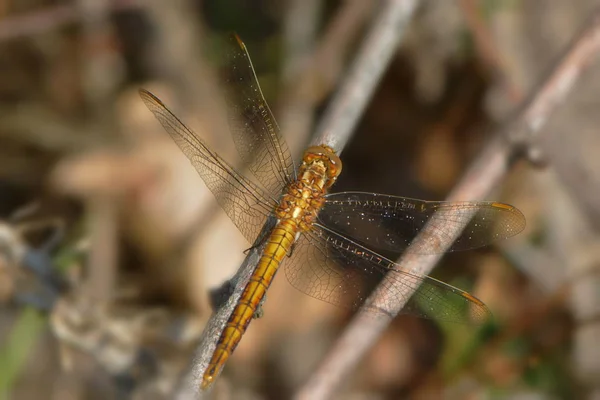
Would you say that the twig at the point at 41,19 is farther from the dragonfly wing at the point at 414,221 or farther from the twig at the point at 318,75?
the dragonfly wing at the point at 414,221

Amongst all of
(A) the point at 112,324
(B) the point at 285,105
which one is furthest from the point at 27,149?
(A) the point at 112,324

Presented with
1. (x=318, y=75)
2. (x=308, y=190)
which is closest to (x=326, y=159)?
(x=308, y=190)

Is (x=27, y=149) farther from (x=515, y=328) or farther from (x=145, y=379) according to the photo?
(x=515, y=328)

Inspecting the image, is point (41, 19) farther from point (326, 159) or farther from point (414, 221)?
point (414, 221)

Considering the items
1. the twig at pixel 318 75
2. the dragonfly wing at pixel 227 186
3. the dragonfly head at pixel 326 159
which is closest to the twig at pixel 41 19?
the twig at pixel 318 75

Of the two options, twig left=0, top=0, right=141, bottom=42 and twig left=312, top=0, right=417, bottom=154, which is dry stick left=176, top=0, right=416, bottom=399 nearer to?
twig left=312, top=0, right=417, bottom=154

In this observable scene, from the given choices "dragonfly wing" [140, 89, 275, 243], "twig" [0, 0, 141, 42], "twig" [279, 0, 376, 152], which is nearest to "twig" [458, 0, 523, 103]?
"twig" [279, 0, 376, 152]
